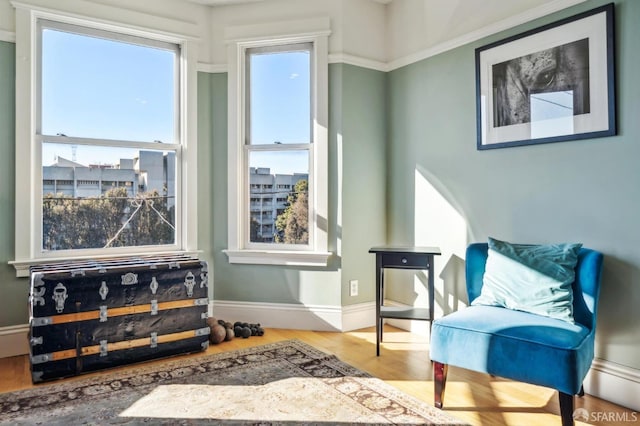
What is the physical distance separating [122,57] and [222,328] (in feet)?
7.42

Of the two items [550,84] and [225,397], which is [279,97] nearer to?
[550,84]

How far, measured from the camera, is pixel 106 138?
329 cm

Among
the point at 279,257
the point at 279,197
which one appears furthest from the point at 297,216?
the point at 279,257

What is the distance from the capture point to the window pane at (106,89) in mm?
3119

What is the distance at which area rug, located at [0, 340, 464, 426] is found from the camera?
1.99 meters

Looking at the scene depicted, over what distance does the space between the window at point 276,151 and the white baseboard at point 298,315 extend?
1.27ft

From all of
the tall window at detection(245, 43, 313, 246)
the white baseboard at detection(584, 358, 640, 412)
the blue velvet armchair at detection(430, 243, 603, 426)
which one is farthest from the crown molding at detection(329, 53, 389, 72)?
the white baseboard at detection(584, 358, 640, 412)

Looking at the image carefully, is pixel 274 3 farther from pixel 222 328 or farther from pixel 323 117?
pixel 222 328

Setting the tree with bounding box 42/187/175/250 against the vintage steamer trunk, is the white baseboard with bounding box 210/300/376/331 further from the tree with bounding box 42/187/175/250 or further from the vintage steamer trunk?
the tree with bounding box 42/187/175/250

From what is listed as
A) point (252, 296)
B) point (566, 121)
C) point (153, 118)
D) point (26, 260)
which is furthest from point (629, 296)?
point (26, 260)

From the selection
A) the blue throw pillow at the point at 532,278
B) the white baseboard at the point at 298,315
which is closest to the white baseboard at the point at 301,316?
the white baseboard at the point at 298,315

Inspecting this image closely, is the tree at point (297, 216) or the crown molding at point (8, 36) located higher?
the crown molding at point (8, 36)

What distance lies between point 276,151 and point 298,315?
4.53 feet

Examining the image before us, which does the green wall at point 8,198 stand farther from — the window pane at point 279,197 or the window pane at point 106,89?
the window pane at point 279,197
